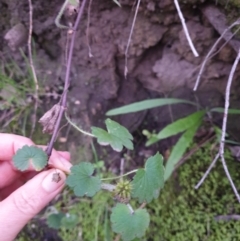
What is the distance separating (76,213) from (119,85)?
0.57m

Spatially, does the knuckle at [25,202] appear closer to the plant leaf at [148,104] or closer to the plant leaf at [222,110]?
the plant leaf at [148,104]

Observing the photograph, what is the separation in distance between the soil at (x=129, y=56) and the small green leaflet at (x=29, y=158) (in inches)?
21.3

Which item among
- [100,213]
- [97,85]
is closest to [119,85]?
[97,85]

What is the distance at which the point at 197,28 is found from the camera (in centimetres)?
141

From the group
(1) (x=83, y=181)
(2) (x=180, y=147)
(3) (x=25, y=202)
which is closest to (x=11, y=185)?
(3) (x=25, y=202)

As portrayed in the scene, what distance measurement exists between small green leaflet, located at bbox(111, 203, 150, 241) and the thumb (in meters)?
0.18

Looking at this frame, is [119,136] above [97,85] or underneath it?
above

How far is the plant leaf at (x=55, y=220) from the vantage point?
1537 millimetres

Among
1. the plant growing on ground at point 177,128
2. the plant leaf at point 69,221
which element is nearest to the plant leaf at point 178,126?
the plant growing on ground at point 177,128

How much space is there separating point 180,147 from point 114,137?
0.53 m

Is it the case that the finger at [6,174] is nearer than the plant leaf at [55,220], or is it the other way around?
the finger at [6,174]

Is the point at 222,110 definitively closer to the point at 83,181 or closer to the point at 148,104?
the point at 148,104

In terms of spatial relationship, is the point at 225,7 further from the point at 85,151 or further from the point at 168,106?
the point at 85,151

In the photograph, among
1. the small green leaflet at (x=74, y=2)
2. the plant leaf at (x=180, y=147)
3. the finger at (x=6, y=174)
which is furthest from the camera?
the plant leaf at (x=180, y=147)
